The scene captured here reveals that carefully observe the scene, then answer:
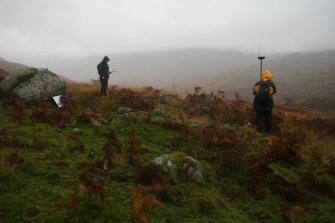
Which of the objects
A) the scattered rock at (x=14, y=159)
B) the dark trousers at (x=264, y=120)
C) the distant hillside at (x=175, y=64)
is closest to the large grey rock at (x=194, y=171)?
the scattered rock at (x=14, y=159)

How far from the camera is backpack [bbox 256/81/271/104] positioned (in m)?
11.6

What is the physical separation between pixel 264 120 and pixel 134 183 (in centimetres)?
657

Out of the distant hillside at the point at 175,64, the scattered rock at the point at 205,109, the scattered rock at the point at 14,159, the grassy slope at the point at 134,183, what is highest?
the distant hillside at the point at 175,64

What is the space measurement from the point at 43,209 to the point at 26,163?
6.27ft

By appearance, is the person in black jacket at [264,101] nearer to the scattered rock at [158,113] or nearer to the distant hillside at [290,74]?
the scattered rock at [158,113]

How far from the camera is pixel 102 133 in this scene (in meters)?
9.86

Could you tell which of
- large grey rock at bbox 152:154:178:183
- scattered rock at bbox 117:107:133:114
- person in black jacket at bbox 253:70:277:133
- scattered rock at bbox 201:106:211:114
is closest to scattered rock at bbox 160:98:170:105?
scattered rock at bbox 201:106:211:114

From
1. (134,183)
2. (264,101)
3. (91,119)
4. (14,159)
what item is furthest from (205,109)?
(14,159)

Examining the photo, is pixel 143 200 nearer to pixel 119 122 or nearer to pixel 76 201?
pixel 76 201

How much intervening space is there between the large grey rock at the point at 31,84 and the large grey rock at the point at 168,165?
7.20 meters

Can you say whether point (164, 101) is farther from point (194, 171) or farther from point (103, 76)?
point (194, 171)

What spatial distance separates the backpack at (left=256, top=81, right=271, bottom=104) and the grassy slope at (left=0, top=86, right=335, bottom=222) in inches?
50.0

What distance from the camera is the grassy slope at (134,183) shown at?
568cm

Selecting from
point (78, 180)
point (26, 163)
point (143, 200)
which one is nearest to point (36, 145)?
point (26, 163)
